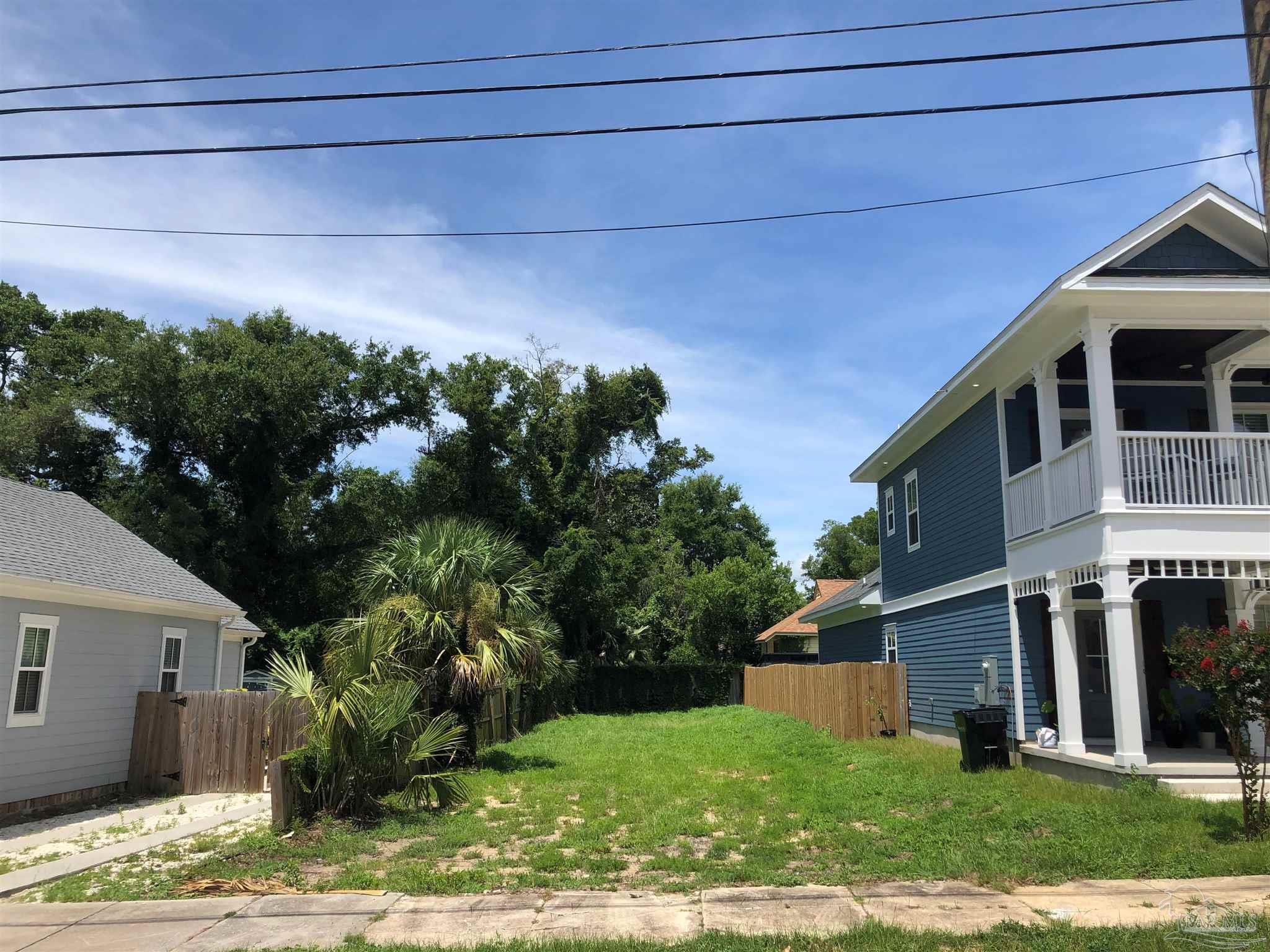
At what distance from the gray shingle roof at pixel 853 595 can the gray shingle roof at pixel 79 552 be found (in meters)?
14.3

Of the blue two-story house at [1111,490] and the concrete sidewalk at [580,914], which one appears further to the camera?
the blue two-story house at [1111,490]

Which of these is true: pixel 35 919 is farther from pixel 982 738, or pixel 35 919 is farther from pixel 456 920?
pixel 982 738

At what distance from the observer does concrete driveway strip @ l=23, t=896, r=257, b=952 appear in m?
6.36

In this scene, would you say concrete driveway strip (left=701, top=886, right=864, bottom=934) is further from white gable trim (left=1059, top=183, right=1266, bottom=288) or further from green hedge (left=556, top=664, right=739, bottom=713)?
green hedge (left=556, top=664, right=739, bottom=713)

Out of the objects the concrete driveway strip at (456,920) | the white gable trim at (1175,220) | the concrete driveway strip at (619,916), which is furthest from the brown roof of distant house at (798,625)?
the concrete driveway strip at (456,920)

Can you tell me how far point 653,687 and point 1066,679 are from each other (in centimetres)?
2304

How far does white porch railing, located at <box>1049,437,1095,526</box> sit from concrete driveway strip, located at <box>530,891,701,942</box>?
7.46 m

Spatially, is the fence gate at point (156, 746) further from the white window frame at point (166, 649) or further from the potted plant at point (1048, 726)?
the potted plant at point (1048, 726)

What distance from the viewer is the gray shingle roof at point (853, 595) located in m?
22.6

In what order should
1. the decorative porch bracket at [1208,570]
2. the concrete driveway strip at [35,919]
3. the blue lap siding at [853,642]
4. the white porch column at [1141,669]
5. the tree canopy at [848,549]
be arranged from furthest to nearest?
the tree canopy at [848,549] → the blue lap siding at [853,642] → the white porch column at [1141,669] → the decorative porch bracket at [1208,570] → the concrete driveway strip at [35,919]

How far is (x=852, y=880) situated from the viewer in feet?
25.2

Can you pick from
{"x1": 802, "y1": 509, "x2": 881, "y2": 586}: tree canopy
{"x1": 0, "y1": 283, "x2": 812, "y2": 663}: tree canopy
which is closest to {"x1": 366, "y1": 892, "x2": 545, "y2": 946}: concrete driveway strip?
{"x1": 0, "y1": 283, "x2": 812, "y2": 663}: tree canopy

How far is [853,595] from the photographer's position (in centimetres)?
2391

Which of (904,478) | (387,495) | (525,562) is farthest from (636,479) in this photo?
(904,478)
